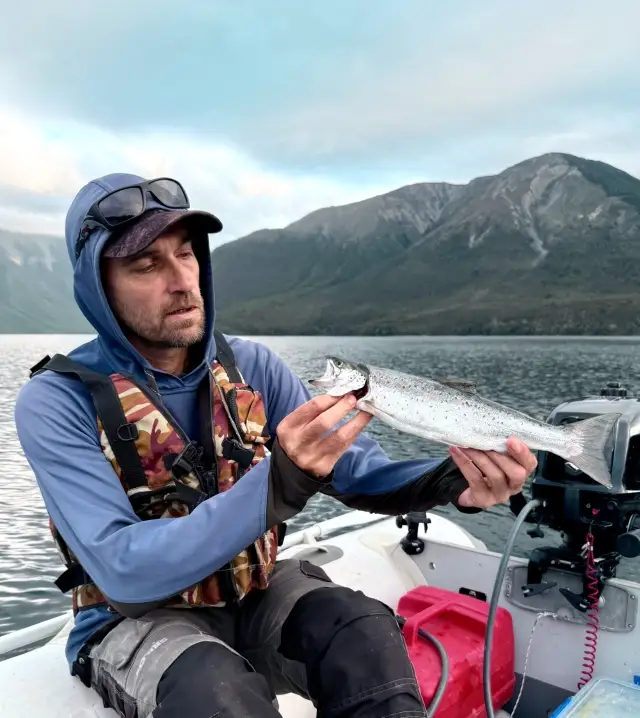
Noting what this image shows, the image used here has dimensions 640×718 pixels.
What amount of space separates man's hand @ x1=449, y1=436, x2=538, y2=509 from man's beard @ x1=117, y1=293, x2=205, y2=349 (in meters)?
1.77

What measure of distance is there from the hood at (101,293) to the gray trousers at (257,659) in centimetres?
141

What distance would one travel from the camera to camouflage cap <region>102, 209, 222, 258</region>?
361 centimetres

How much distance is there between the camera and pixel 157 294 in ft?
12.5

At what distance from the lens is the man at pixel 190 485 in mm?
2842

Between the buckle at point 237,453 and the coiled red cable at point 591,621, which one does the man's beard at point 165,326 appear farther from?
the coiled red cable at point 591,621

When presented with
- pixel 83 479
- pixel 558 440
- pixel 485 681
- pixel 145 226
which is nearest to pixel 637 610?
pixel 485 681

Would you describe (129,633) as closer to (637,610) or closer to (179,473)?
(179,473)

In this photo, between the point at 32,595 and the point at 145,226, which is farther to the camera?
the point at 32,595

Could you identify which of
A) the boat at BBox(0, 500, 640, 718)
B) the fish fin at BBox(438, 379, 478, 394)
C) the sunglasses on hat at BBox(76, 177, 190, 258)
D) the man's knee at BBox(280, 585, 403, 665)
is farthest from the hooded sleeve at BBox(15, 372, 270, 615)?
the boat at BBox(0, 500, 640, 718)

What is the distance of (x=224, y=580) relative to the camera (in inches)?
137

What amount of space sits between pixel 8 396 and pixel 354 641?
41401mm

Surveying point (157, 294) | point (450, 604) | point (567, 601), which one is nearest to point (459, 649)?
point (450, 604)

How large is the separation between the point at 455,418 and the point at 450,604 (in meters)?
2.36

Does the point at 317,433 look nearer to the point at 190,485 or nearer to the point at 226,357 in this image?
the point at 190,485
